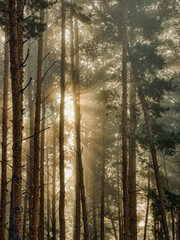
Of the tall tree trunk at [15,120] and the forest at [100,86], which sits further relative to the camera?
the forest at [100,86]

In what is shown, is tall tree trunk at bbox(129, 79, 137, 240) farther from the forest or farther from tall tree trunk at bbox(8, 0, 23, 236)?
tall tree trunk at bbox(8, 0, 23, 236)

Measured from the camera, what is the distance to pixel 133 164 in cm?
1173

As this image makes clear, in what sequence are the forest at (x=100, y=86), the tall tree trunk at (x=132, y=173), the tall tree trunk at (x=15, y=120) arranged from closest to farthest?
the tall tree trunk at (x=15, y=120)
the forest at (x=100, y=86)
the tall tree trunk at (x=132, y=173)

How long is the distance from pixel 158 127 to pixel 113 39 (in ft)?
16.1

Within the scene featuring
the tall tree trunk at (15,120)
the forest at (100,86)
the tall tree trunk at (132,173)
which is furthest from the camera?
the tall tree trunk at (132,173)

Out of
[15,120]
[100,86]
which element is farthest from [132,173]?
[15,120]

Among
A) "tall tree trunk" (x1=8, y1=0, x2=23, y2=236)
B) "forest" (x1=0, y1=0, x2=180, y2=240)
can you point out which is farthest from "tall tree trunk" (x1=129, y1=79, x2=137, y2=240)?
"tall tree trunk" (x1=8, y1=0, x2=23, y2=236)

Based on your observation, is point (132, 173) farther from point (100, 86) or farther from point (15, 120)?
point (15, 120)

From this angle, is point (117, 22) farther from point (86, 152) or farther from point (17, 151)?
point (86, 152)

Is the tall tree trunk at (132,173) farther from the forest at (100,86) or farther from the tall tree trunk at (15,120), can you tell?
the tall tree trunk at (15,120)

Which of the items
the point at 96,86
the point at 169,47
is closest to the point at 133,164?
the point at 96,86

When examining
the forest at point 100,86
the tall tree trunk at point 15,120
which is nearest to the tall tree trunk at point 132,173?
the forest at point 100,86

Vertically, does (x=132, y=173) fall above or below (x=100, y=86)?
below

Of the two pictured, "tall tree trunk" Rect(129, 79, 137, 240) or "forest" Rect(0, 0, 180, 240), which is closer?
"forest" Rect(0, 0, 180, 240)
